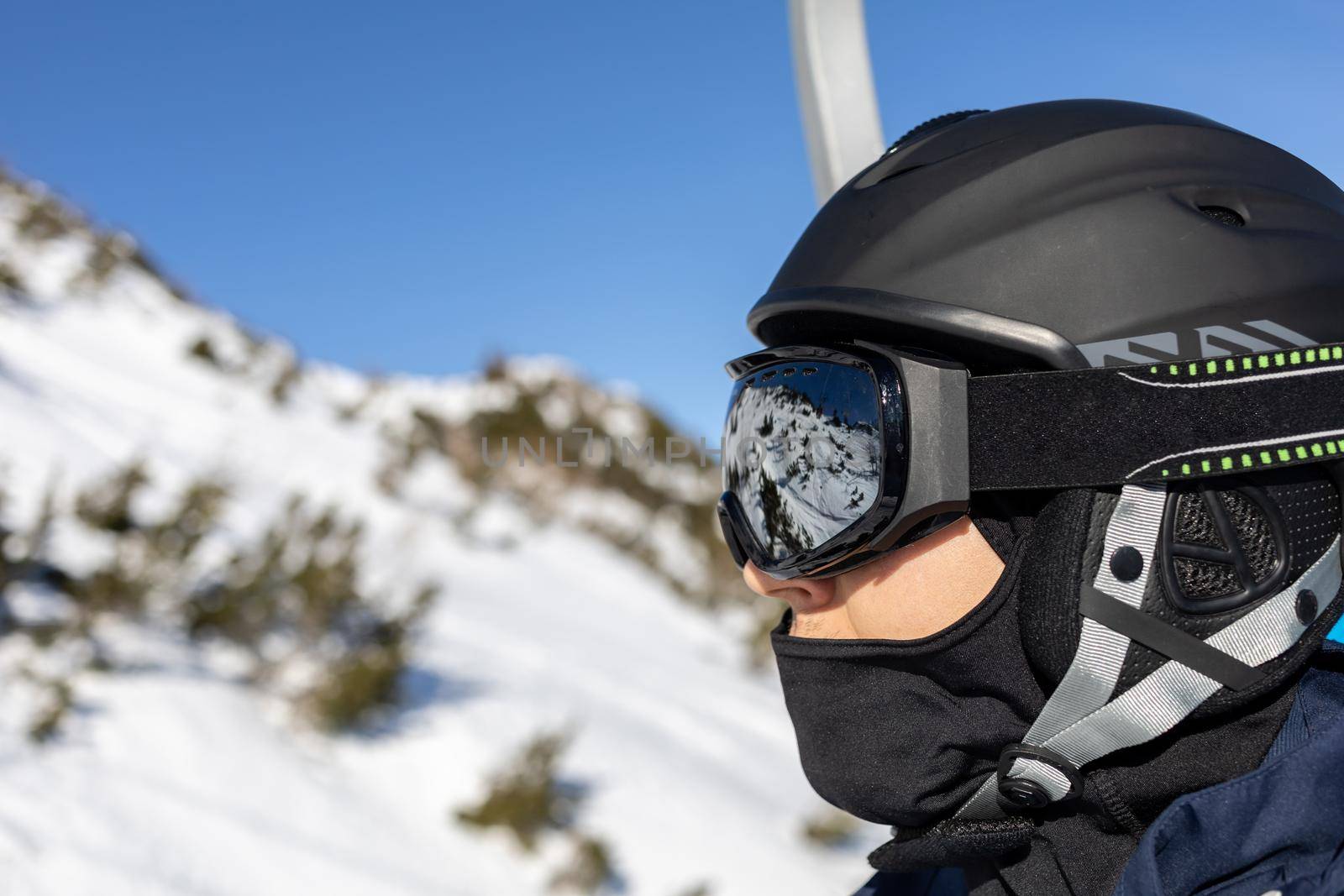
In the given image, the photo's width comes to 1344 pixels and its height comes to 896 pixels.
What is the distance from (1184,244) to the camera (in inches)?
51.7

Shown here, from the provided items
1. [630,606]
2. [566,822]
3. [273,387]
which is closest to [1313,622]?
[566,822]

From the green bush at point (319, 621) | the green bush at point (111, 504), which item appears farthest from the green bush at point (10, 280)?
the green bush at point (319, 621)

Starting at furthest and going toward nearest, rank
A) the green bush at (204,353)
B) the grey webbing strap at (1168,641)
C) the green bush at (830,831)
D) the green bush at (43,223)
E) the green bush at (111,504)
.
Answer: the green bush at (43,223) < the green bush at (204,353) < the green bush at (830,831) < the green bush at (111,504) < the grey webbing strap at (1168,641)

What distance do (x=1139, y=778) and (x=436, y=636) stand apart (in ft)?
18.3

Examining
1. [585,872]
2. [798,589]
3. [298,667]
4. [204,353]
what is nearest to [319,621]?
[298,667]

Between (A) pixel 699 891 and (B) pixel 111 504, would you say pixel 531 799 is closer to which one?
(A) pixel 699 891

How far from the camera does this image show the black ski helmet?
→ 4.28 ft

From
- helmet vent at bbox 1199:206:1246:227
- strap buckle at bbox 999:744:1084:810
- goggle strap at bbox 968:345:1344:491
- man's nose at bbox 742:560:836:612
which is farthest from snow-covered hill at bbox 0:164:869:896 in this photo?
helmet vent at bbox 1199:206:1246:227

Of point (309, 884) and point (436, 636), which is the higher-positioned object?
point (436, 636)

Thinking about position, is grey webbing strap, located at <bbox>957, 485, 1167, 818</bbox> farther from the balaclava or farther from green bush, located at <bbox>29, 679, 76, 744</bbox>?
green bush, located at <bbox>29, 679, 76, 744</bbox>

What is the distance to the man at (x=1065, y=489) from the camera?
1269 millimetres

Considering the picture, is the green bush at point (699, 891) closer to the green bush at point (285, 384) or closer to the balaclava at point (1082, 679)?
the balaclava at point (1082, 679)

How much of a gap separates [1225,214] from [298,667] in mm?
4842

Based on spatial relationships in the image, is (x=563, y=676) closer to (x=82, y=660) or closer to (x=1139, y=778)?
(x=82, y=660)
